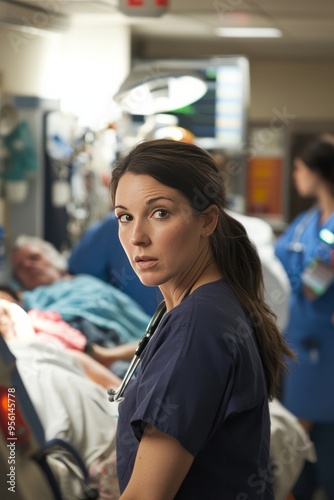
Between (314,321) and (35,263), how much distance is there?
1103mm

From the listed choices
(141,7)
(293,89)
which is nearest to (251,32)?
(141,7)

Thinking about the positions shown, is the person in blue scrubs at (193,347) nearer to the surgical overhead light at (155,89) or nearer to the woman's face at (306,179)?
the surgical overhead light at (155,89)

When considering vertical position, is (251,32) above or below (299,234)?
above

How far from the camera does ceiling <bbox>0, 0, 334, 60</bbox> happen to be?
6.35 feet

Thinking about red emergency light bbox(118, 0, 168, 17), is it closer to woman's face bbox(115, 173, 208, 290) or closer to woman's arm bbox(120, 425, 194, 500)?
woman's face bbox(115, 173, 208, 290)

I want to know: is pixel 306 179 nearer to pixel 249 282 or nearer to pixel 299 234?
pixel 299 234

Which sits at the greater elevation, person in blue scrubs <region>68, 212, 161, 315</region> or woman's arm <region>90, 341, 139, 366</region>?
person in blue scrubs <region>68, 212, 161, 315</region>

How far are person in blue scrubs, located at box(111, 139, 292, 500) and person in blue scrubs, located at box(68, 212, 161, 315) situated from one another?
781mm

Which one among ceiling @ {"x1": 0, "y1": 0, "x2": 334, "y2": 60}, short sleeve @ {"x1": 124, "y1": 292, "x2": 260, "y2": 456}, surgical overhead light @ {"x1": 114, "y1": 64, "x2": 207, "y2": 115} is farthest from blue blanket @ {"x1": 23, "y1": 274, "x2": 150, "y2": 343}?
short sleeve @ {"x1": 124, "y1": 292, "x2": 260, "y2": 456}

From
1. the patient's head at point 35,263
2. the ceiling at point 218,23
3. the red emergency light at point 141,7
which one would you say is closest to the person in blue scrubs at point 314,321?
the ceiling at point 218,23

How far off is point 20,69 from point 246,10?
1.94 feet

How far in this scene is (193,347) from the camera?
106cm

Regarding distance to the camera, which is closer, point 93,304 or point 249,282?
point 249,282

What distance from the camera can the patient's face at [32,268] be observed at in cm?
245
